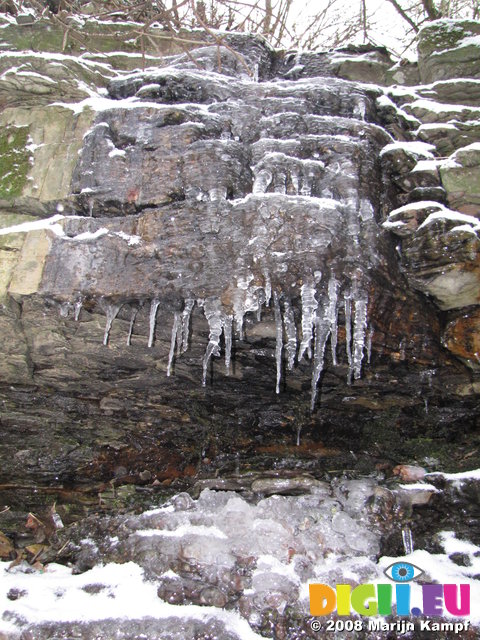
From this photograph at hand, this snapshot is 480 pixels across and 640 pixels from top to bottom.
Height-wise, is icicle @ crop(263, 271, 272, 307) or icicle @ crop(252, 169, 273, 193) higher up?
icicle @ crop(252, 169, 273, 193)

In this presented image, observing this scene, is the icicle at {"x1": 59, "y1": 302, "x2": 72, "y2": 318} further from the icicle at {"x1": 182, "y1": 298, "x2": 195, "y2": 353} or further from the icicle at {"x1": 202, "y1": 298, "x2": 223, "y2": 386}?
the icicle at {"x1": 202, "y1": 298, "x2": 223, "y2": 386}

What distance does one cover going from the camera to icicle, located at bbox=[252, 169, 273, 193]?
3.47 meters

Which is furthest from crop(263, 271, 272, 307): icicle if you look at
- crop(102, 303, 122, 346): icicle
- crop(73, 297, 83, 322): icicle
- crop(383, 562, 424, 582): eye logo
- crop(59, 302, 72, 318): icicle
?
crop(383, 562, 424, 582): eye logo

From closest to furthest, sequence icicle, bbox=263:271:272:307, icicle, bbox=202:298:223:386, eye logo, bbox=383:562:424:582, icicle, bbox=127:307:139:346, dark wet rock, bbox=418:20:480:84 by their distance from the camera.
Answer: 1. eye logo, bbox=383:562:424:582
2. icicle, bbox=263:271:272:307
3. icicle, bbox=202:298:223:386
4. icicle, bbox=127:307:139:346
5. dark wet rock, bbox=418:20:480:84

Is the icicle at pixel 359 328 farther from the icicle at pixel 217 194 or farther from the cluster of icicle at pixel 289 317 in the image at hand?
the icicle at pixel 217 194

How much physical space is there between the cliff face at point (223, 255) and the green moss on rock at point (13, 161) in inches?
0.6

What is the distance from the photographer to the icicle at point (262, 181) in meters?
3.47

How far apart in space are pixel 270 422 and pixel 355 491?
1355mm

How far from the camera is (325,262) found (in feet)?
10.9

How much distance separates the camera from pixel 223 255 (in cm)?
341

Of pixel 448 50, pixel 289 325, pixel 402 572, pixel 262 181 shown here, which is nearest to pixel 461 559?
pixel 402 572

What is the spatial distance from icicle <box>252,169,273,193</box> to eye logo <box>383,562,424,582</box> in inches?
114

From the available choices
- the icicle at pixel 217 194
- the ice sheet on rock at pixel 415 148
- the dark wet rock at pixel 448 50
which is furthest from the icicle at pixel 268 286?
the dark wet rock at pixel 448 50

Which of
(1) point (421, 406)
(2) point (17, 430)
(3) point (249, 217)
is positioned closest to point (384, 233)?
(3) point (249, 217)
